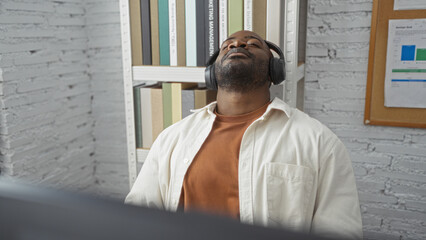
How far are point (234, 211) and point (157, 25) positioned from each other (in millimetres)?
840

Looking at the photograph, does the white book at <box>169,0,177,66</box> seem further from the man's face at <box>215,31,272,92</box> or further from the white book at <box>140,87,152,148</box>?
the man's face at <box>215,31,272,92</box>

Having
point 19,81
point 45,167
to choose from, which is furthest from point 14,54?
point 45,167

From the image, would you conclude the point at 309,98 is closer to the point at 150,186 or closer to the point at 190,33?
the point at 190,33

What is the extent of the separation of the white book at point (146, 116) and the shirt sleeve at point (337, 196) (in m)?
0.82

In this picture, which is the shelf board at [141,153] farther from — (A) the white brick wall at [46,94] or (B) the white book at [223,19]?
(B) the white book at [223,19]

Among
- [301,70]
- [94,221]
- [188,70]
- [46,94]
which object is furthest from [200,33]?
[94,221]

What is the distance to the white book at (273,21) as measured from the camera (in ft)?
4.90

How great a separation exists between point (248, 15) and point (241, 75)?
30cm

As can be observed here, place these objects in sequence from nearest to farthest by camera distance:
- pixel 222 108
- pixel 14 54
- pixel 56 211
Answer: pixel 56 211, pixel 222 108, pixel 14 54

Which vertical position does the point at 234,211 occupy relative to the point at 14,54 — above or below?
below

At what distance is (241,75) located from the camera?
136cm

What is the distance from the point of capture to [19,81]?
76.2 inches

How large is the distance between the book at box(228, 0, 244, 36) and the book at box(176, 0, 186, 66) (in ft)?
0.65

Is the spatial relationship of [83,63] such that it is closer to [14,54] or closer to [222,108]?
[14,54]
